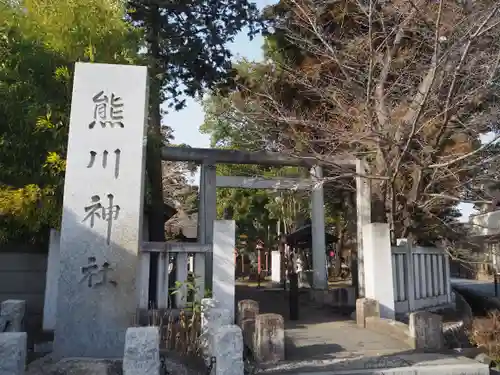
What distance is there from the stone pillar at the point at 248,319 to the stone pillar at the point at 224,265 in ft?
0.73

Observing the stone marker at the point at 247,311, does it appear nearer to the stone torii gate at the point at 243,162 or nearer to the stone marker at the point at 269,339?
the stone marker at the point at 269,339

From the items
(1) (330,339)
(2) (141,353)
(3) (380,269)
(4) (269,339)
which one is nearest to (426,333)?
(1) (330,339)

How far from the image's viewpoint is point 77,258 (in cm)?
659

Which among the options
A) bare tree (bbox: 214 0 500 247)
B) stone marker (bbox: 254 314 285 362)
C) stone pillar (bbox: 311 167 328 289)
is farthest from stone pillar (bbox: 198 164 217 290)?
stone marker (bbox: 254 314 285 362)

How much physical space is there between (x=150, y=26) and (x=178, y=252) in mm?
6491

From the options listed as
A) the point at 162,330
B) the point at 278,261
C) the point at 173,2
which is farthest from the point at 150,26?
the point at 278,261

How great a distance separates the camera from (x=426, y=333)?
23.2ft

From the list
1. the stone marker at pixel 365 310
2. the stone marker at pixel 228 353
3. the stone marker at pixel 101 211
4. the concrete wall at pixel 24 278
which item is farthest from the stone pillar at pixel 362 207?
the concrete wall at pixel 24 278

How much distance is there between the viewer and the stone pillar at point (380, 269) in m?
9.16

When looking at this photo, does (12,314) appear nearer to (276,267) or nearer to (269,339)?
(269,339)

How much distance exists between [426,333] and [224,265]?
3.41 meters

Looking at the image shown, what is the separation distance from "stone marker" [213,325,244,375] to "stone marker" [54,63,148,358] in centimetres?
237

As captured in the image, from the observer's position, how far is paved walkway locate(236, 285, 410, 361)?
22.2ft

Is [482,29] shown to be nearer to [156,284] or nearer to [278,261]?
[156,284]
